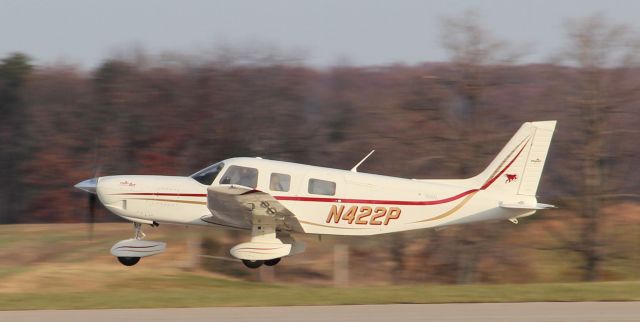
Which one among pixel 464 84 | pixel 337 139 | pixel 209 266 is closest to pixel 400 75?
pixel 337 139

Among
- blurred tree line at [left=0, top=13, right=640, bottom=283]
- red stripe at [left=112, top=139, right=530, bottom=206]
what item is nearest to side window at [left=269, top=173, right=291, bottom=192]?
red stripe at [left=112, top=139, right=530, bottom=206]

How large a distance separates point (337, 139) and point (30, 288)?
553 inches

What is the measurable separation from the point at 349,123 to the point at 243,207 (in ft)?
53.4

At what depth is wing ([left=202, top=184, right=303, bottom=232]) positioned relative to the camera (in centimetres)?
1405

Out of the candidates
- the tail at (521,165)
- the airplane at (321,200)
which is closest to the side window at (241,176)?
the airplane at (321,200)

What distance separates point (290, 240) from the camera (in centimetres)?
1579

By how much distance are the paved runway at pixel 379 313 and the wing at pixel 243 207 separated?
2319 mm

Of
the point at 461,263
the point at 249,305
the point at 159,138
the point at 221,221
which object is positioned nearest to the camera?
the point at 249,305

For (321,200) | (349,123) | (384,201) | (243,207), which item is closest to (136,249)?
(243,207)

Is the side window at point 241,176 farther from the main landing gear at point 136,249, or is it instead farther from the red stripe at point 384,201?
the main landing gear at point 136,249

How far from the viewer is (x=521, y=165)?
15422 millimetres

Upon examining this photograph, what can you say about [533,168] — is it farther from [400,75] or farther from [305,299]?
[400,75]

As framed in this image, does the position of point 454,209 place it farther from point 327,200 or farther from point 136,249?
point 136,249

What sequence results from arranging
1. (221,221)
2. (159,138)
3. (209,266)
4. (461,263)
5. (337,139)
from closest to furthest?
(221,221) < (209,266) < (461,263) < (337,139) < (159,138)
